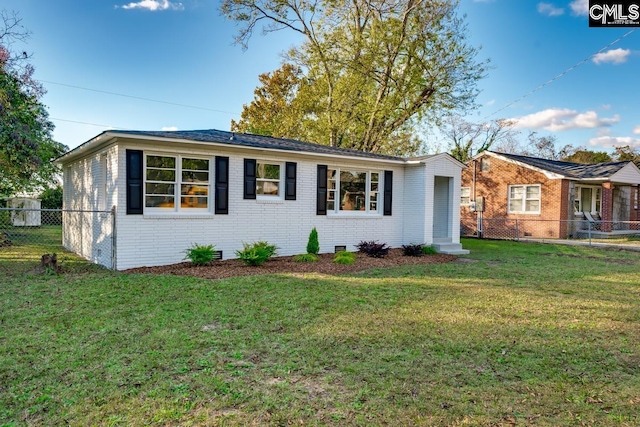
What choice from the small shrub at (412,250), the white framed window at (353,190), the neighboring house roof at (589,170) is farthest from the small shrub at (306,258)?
the neighboring house roof at (589,170)

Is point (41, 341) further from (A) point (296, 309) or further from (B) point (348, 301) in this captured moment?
(B) point (348, 301)

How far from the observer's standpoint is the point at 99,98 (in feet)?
76.1

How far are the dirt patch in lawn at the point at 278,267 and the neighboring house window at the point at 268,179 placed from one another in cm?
184

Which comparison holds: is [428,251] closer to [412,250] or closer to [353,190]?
[412,250]

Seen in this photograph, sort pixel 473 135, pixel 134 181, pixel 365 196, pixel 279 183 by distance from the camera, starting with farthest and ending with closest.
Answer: pixel 473 135 → pixel 365 196 → pixel 279 183 → pixel 134 181

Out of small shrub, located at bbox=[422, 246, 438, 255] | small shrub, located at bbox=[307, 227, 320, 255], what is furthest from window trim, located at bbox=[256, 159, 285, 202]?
small shrub, located at bbox=[422, 246, 438, 255]

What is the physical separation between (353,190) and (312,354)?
28.8 ft

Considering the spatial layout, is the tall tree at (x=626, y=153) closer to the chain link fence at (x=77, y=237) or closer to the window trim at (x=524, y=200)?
the window trim at (x=524, y=200)

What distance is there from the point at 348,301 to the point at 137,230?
5.30m

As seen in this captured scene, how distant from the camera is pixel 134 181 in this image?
834cm

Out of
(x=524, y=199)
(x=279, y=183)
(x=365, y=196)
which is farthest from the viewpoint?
(x=524, y=199)

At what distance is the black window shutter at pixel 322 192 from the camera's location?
11.3 metres

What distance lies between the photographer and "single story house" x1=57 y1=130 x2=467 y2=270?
8469 millimetres

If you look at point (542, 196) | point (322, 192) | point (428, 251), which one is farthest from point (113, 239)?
point (542, 196)
